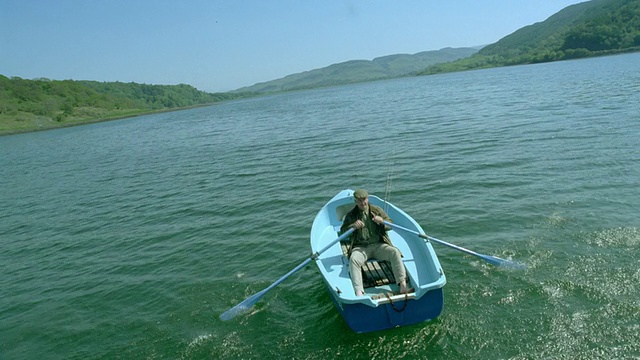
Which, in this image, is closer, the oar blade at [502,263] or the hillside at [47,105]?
the oar blade at [502,263]

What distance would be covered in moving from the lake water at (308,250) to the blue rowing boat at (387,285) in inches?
22.1

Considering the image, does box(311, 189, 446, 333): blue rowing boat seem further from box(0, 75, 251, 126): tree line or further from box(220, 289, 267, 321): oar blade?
box(0, 75, 251, 126): tree line

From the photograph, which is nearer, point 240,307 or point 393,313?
point 393,313

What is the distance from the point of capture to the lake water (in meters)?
8.03

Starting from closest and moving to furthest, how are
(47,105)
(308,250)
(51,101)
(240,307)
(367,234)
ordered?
(367,234) → (240,307) → (308,250) → (47,105) → (51,101)

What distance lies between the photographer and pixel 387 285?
8383 mm

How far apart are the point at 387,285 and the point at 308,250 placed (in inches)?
180

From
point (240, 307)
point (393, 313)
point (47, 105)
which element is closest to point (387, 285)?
point (393, 313)

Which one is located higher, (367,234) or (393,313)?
(367,234)

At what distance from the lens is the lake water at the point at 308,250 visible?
316 inches

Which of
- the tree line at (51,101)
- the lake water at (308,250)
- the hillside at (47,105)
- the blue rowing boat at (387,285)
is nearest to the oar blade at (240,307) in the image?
the lake water at (308,250)

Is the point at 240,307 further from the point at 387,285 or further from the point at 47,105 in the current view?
the point at 47,105

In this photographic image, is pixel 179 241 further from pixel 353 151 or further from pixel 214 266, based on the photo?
pixel 353 151

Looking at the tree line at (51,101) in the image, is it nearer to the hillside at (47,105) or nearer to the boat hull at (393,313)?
the hillside at (47,105)
